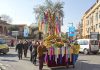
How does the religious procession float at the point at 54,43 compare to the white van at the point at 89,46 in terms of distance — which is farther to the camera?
the white van at the point at 89,46

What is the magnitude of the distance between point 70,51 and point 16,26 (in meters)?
99.5

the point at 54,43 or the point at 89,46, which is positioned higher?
the point at 54,43

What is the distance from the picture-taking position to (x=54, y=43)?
19.9 meters

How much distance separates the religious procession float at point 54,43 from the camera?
19.2m

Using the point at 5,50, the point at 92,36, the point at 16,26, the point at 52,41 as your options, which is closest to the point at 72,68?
the point at 52,41

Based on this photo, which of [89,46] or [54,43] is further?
[89,46]

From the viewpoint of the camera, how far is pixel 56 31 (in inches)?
849

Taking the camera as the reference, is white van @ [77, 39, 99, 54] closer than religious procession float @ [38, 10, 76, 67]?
No

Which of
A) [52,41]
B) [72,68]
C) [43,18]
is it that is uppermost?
[43,18]

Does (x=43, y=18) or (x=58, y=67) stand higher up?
(x=43, y=18)

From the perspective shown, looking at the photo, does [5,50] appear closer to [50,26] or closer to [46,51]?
[50,26]

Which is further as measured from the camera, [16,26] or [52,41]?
[16,26]

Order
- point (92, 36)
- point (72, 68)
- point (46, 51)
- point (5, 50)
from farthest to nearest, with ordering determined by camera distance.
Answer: point (92, 36), point (5, 50), point (72, 68), point (46, 51)

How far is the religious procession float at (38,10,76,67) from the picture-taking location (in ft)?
63.2
